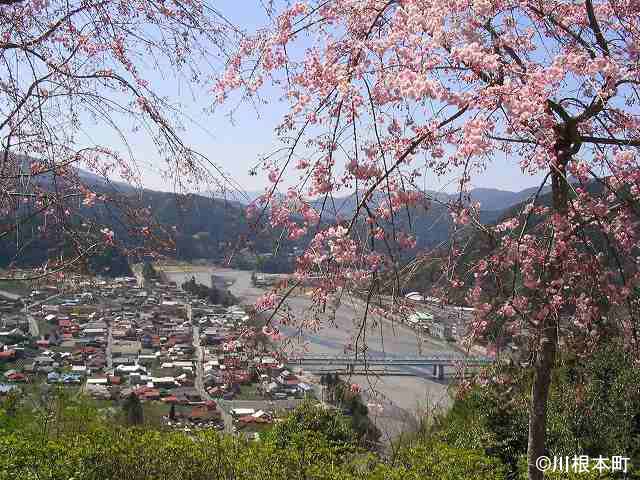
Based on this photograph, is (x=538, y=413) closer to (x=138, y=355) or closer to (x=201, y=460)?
(x=201, y=460)

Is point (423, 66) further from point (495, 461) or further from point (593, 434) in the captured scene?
point (593, 434)

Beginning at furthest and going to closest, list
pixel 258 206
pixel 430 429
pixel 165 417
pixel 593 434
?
1. pixel 165 417
2. pixel 430 429
3. pixel 593 434
4. pixel 258 206

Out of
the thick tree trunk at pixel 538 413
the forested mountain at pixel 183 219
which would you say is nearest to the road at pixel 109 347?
the forested mountain at pixel 183 219

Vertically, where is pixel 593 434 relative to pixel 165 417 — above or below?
above

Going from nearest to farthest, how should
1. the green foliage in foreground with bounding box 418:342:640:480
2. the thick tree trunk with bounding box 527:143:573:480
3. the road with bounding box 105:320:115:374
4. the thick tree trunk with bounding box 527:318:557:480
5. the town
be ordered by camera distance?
1. the thick tree trunk with bounding box 527:143:573:480
2. the thick tree trunk with bounding box 527:318:557:480
3. the green foliage in foreground with bounding box 418:342:640:480
4. the town
5. the road with bounding box 105:320:115:374

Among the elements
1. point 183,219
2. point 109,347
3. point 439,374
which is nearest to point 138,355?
point 109,347

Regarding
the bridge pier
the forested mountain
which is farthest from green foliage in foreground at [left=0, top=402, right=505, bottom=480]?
the bridge pier

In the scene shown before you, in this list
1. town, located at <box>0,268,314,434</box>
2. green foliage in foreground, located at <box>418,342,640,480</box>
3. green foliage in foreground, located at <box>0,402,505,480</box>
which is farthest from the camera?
town, located at <box>0,268,314,434</box>

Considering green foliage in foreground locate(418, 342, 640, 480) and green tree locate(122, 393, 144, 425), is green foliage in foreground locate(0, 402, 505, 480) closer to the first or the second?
green foliage in foreground locate(418, 342, 640, 480)

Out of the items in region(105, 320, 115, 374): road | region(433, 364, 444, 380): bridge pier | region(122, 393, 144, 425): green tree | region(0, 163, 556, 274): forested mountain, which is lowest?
region(105, 320, 115, 374): road

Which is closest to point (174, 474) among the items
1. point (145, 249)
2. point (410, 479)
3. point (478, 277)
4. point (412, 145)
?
point (410, 479)

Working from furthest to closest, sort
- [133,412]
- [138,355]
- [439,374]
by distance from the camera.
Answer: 1. [138,355]
2. [439,374]
3. [133,412]
